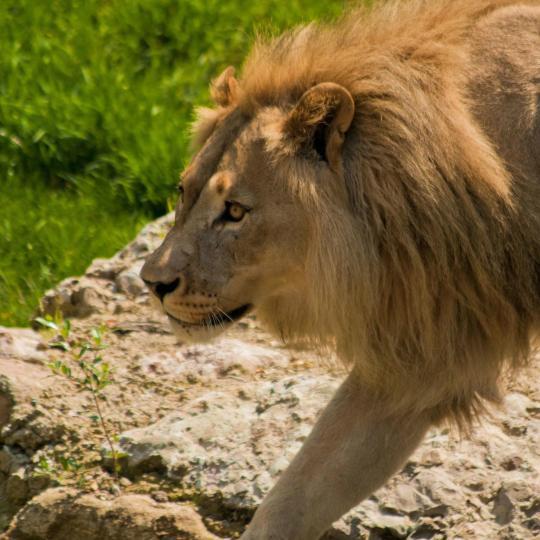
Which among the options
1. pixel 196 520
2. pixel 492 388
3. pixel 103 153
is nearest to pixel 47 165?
pixel 103 153

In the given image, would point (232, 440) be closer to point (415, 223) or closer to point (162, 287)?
point (162, 287)

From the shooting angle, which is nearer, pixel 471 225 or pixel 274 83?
pixel 471 225

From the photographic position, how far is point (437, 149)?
3768 mm

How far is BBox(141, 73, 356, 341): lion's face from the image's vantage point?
3.88m

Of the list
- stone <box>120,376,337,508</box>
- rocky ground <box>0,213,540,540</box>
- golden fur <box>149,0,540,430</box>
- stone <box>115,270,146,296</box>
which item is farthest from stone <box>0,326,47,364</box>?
golden fur <box>149,0,540,430</box>

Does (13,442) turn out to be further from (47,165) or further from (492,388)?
(47,165)

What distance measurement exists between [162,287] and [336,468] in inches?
27.2

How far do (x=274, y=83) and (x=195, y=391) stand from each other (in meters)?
1.41

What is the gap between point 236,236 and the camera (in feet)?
12.8

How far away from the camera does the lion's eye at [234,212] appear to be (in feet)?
12.8

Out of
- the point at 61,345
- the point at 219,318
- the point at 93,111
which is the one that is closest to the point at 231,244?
the point at 219,318

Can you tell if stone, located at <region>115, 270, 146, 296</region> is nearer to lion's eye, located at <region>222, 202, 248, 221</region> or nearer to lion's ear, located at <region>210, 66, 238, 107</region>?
lion's ear, located at <region>210, 66, 238, 107</region>

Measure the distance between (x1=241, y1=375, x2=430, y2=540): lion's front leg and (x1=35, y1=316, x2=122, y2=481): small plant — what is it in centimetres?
87

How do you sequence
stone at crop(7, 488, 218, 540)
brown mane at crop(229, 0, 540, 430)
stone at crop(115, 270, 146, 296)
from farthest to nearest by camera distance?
stone at crop(115, 270, 146, 296), stone at crop(7, 488, 218, 540), brown mane at crop(229, 0, 540, 430)
